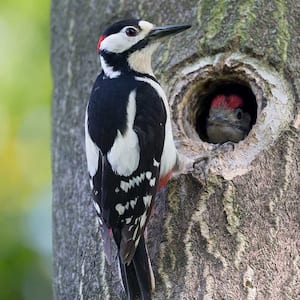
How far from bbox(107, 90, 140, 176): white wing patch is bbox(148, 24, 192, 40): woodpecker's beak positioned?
0.41 m

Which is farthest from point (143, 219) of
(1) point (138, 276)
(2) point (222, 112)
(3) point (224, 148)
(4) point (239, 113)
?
(4) point (239, 113)

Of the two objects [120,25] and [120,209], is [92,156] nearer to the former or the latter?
[120,209]

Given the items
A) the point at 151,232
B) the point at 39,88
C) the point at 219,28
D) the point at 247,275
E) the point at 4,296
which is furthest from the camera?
the point at 39,88

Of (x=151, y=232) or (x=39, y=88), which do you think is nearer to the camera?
(x=151, y=232)

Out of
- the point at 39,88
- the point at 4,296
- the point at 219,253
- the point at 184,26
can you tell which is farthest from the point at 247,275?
the point at 39,88

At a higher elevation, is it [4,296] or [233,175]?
[233,175]

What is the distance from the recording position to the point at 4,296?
4.33 meters

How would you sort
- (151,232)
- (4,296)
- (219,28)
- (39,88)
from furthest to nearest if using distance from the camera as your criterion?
(39,88) → (4,296) → (219,28) → (151,232)

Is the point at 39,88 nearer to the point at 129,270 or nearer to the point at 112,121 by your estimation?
the point at 112,121

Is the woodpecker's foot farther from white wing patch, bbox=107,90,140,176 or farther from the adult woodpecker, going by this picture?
white wing patch, bbox=107,90,140,176

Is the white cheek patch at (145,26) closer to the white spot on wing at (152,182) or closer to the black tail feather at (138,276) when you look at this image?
the white spot on wing at (152,182)

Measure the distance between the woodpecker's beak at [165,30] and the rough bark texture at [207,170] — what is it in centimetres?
14

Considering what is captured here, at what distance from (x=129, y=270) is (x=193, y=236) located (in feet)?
0.86

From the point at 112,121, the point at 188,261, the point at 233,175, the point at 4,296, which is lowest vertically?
the point at 4,296
